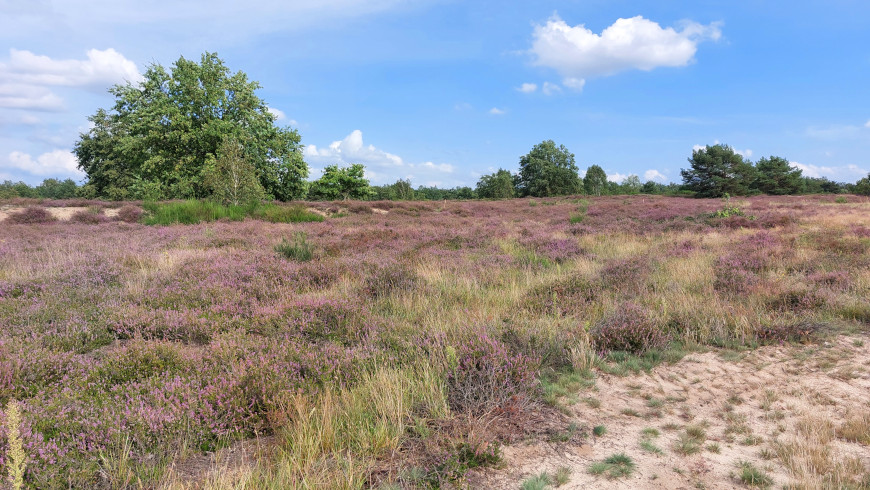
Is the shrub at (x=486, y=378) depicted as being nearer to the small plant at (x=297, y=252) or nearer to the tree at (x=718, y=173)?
the small plant at (x=297, y=252)

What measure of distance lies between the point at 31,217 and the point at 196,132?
1387cm

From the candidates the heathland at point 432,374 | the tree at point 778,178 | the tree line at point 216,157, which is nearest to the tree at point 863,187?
the tree line at point 216,157

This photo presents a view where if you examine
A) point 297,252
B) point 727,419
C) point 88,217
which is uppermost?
point 88,217

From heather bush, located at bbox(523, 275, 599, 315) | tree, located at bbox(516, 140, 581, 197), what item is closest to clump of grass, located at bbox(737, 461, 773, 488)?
heather bush, located at bbox(523, 275, 599, 315)

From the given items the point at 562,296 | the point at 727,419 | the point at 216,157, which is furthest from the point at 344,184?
the point at 727,419

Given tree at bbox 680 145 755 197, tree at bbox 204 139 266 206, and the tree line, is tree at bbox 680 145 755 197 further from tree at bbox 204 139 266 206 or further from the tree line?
tree at bbox 204 139 266 206

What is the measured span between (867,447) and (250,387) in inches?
183

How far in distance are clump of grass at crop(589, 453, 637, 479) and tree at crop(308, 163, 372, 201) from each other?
56.3 m

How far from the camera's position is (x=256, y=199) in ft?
73.7

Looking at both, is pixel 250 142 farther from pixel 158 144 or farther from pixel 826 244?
pixel 826 244

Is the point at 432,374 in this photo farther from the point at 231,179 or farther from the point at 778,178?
the point at 778,178

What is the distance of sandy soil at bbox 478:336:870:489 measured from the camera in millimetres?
2756

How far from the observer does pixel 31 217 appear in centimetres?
1944

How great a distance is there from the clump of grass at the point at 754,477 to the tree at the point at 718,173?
51430mm
